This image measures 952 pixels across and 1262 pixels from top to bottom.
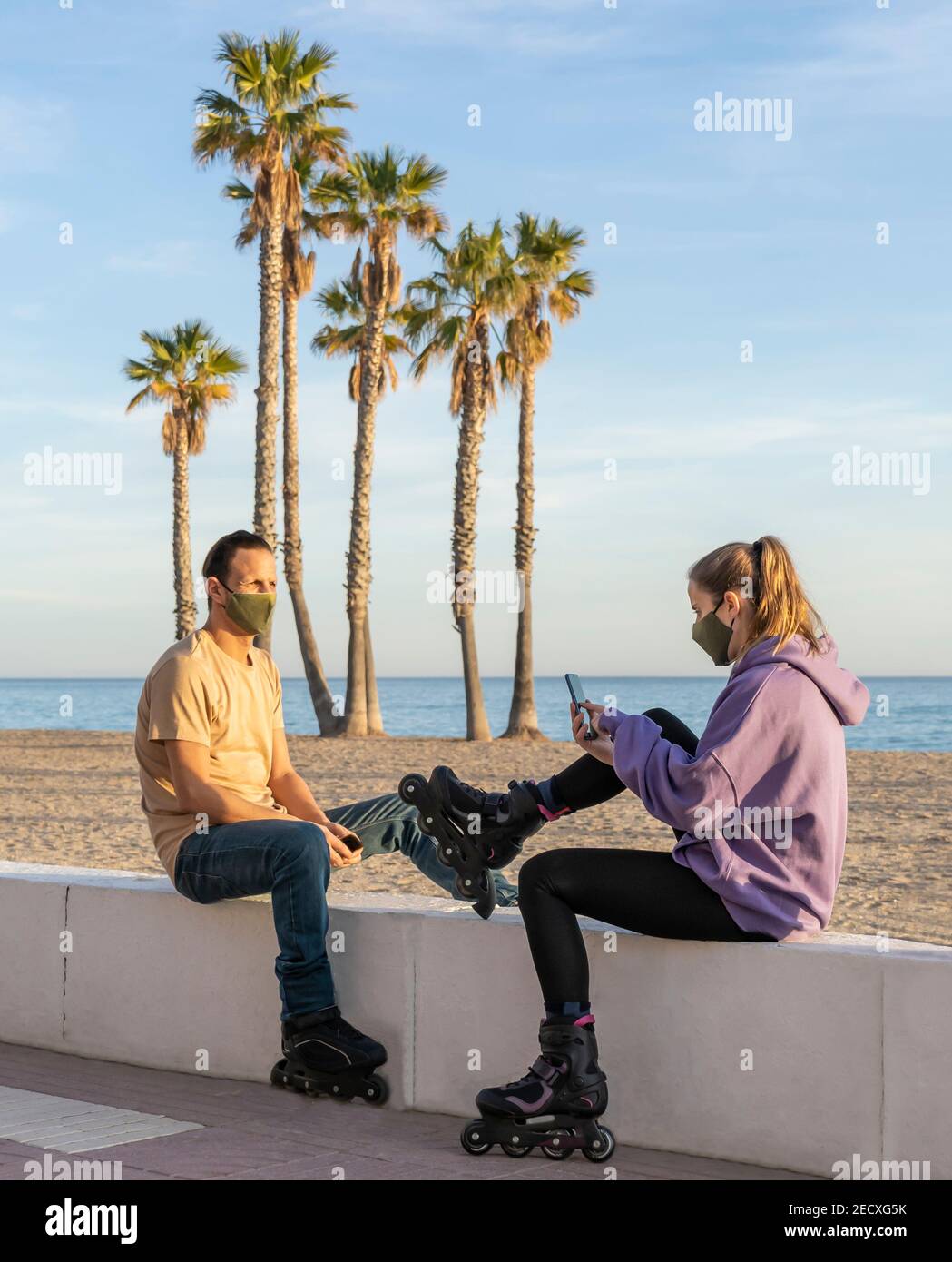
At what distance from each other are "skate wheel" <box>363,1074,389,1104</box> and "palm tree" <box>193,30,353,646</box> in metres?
26.1

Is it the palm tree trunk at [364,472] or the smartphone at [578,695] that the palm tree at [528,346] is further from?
the smartphone at [578,695]

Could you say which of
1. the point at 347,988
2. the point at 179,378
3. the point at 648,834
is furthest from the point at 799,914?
the point at 179,378

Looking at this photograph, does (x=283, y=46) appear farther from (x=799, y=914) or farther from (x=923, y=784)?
(x=799, y=914)

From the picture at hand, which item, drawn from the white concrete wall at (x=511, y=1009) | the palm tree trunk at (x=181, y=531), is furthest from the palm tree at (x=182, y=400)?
the white concrete wall at (x=511, y=1009)

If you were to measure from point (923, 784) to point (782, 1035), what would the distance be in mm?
18447

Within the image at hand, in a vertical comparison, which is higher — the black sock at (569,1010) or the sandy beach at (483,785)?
the black sock at (569,1010)

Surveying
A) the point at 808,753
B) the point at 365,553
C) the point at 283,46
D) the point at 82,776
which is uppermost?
the point at 283,46

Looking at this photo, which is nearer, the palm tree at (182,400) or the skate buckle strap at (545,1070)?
the skate buckle strap at (545,1070)

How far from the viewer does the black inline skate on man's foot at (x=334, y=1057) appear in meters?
4.47

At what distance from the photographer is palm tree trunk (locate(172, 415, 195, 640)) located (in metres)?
35.8

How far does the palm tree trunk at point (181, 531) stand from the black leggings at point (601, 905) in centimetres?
3254

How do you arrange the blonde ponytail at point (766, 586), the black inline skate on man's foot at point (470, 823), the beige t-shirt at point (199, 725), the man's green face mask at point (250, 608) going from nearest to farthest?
the blonde ponytail at point (766, 586) < the black inline skate on man's foot at point (470, 823) < the beige t-shirt at point (199, 725) < the man's green face mask at point (250, 608)
